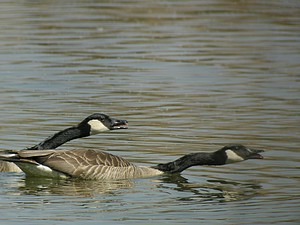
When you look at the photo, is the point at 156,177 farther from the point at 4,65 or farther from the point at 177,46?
the point at 177,46

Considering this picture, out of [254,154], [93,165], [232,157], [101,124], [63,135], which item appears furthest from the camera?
[63,135]

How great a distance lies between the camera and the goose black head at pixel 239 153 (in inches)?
634

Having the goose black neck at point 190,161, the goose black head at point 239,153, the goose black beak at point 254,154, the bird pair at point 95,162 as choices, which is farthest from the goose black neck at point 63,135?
the goose black beak at point 254,154

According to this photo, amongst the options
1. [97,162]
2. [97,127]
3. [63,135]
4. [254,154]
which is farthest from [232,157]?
[63,135]

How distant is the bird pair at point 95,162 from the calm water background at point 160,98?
7.5 inches

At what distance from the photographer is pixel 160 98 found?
2234cm

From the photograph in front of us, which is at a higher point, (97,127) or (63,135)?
(97,127)

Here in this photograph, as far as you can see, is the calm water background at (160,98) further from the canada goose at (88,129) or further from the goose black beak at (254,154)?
the canada goose at (88,129)

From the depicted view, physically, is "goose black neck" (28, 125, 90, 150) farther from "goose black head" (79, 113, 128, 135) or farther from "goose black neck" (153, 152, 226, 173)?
"goose black neck" (153, 152, 226, 173)

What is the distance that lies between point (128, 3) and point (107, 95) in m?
16.9

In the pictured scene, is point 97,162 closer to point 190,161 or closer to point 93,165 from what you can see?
point 93,165

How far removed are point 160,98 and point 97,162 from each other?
6.47 meters

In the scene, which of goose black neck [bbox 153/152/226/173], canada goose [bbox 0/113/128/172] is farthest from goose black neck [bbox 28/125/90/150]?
goose black neck [bbox 153/152/226/173]

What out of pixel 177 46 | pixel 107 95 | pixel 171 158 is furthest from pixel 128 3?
pixel 171 158
